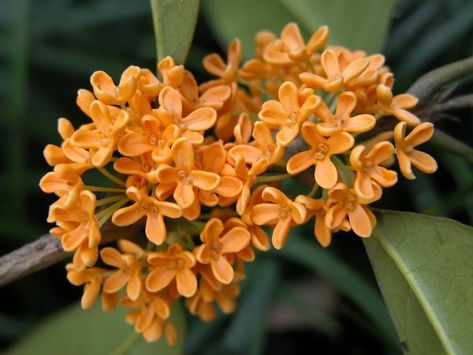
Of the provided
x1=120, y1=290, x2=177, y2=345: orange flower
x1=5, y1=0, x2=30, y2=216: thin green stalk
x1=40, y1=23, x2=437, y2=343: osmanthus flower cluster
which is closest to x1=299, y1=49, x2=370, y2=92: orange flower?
x1=40, y1=23, x2=437, y2=343: osmanthus flower cluster

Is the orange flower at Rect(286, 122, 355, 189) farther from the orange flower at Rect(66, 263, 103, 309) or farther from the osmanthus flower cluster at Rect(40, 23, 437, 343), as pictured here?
the orange flower at Rect(66, 263, 103, 309)

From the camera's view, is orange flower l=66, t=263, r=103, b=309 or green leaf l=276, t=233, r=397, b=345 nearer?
orange flower l=66, t=263, r=103, b=309

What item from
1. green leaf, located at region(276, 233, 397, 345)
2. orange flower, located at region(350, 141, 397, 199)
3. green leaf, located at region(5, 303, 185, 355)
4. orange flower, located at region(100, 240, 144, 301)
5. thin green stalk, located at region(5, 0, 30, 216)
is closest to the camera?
orange flower, located at region(350, 141, 397, 199)

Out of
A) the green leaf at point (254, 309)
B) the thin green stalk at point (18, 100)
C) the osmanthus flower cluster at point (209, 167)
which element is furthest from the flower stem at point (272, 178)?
the thin green stalk at point (18, 100)

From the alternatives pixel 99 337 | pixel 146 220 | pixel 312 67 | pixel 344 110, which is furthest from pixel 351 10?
pixel 99 337

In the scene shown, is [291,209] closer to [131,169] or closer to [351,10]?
[131,169]

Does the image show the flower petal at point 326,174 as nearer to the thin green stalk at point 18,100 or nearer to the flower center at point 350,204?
the flower center at point 350,204

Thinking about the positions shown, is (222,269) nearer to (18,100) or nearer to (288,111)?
(288,111)
